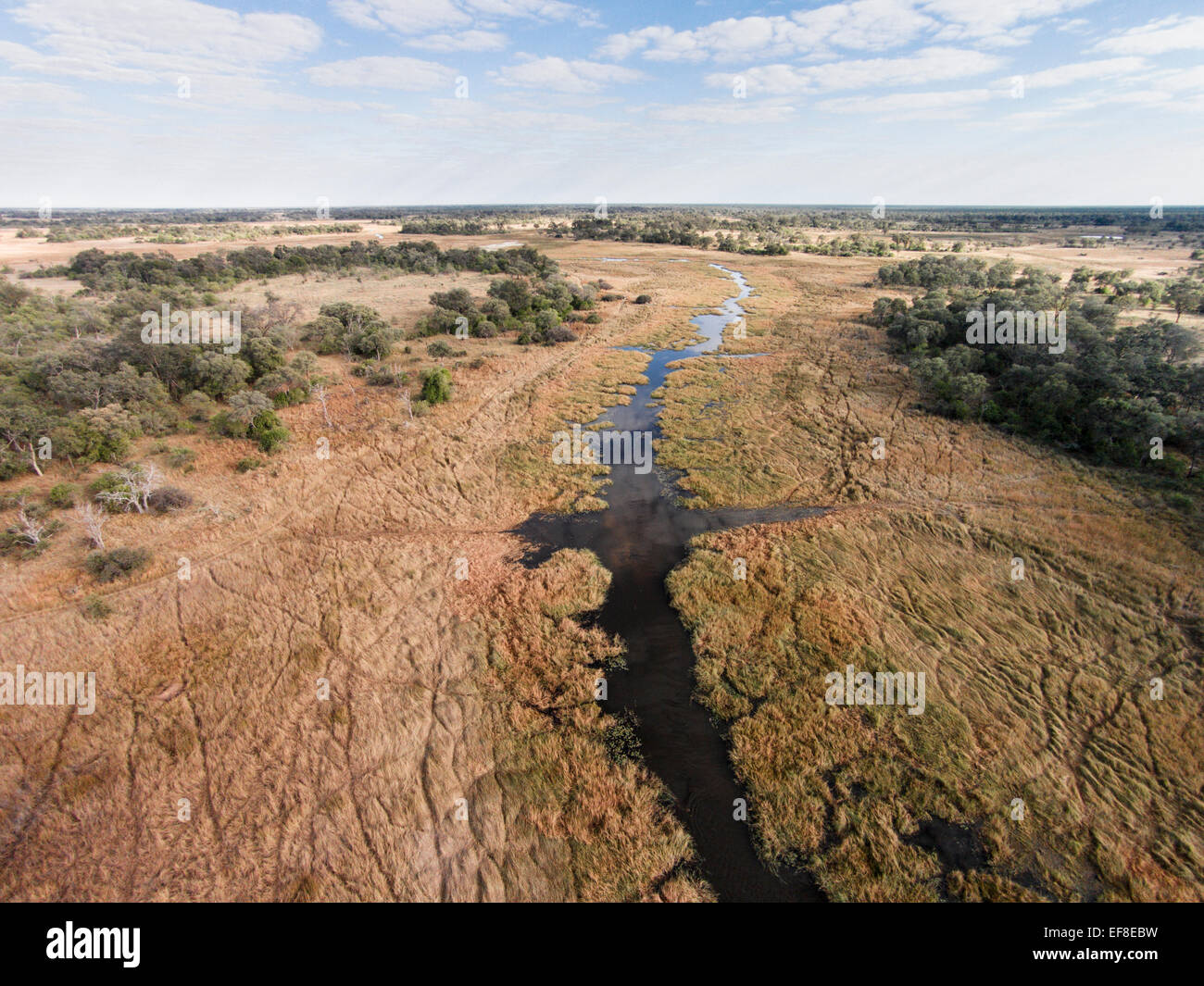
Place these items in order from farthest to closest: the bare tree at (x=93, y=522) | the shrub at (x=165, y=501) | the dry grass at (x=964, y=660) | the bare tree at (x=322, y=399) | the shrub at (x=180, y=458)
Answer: the bare tree at (x=322, y=399)
the shrub at (x=180, y=458)
the shrub at (x=165, y=501)
the bare tree at (x=93, y=522)
the dry grass at (x=964, y=660)

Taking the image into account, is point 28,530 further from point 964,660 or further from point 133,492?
point 964,660

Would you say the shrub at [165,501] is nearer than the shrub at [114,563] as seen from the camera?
No

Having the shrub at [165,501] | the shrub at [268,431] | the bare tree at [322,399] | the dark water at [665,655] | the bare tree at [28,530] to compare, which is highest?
the bare tree at [322,399]

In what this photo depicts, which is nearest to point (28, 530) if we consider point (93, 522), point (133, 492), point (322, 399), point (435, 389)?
point (93, 522)

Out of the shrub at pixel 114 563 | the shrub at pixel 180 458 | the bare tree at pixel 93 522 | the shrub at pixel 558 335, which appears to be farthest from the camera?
the shrub at pixel 558 335

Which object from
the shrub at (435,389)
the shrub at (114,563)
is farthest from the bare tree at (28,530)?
the shrub at (435,389)

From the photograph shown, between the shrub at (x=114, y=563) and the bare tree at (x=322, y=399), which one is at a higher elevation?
the bare tree at (x=322, y=399)

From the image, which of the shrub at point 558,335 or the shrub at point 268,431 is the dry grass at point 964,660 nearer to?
the shrub at point 268,431
